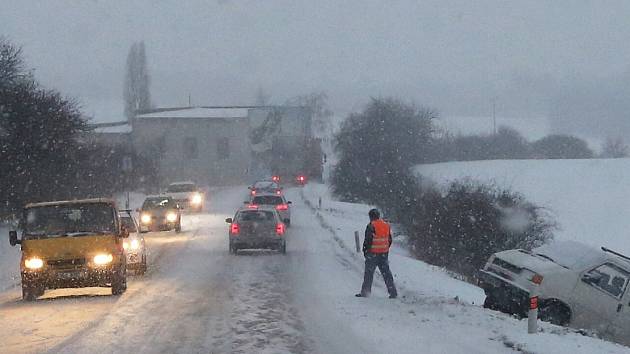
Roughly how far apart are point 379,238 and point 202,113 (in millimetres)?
99413

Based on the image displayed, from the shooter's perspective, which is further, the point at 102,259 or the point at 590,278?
the point at 102,259

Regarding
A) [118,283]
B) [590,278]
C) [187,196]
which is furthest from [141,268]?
[187,196]

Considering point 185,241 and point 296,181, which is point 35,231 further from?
point 296,181

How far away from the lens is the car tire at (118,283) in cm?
1734

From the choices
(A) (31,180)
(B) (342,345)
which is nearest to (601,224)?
(A) (31,180)

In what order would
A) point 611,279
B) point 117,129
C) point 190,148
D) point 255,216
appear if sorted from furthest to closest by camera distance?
point 117,129
point 190,148
point 255,216
point 611,279

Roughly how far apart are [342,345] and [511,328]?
2.65 m

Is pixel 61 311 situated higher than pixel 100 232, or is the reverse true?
pixel 100 232

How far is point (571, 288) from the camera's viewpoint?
14.4 meters

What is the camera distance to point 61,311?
15.2m

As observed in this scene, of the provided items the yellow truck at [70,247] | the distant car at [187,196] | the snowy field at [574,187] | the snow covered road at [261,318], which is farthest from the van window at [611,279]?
the distant car at [187,196]

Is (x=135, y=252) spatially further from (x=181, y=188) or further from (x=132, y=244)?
(x=181, y=188)

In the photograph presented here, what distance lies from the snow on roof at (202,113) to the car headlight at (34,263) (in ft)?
300

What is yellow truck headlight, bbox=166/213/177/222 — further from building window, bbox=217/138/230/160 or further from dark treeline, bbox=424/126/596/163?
dark treeline, bbox=424/126/596/163
